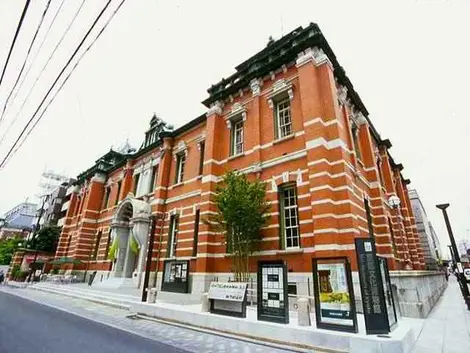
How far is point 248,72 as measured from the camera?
14.3 metres

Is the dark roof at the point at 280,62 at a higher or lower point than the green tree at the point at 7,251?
higher

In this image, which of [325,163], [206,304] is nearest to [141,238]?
[206,304]

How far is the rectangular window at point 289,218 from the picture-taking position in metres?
10.2

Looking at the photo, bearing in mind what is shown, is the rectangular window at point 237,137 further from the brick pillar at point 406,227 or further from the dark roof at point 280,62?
the brick pillar at point 406,227

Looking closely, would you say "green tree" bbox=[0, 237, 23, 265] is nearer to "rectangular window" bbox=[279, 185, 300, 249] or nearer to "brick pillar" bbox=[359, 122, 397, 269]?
"rectangular window" bbox=[279, 185, 300, 249]

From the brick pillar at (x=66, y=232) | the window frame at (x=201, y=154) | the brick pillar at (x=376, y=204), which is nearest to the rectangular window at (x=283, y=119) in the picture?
the brick pillar at (x=376, y=204)

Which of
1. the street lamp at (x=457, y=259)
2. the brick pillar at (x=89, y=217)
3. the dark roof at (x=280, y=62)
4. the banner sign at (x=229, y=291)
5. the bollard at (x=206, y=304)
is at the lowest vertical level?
the bollard at (x=206, y=304)

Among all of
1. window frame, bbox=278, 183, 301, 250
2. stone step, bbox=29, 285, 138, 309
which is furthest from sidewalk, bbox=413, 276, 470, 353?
stone step, bbox=29, 285, 138, 309

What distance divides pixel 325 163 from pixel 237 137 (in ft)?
20.5

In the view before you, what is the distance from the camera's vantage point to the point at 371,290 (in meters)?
5.68

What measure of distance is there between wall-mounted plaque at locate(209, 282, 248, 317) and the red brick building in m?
2.70

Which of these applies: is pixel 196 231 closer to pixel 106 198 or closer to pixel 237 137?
pixel 237 137

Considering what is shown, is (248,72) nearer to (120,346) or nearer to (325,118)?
(325,118)

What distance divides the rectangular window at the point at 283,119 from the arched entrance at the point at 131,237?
10917 millimetres
